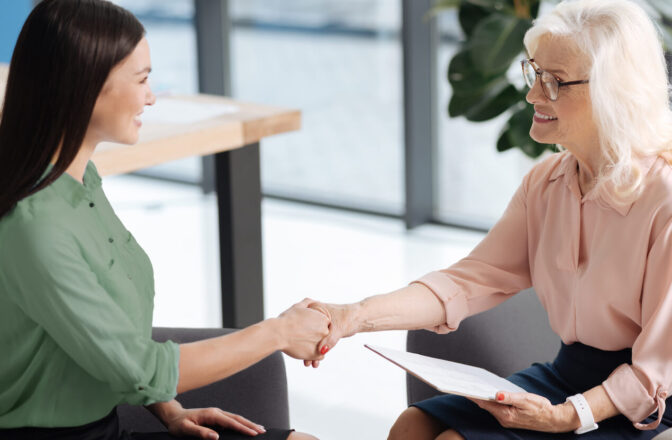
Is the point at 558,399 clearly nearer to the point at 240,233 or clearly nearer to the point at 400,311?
the point at 400,311

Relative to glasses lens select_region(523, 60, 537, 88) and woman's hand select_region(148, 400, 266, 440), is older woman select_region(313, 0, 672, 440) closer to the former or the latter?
glasses lens select_region(523, 60, 537, 88)

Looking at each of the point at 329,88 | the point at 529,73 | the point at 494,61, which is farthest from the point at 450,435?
the point at 329,88

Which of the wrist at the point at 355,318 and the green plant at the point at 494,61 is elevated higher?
the green plant at the point at 494,61

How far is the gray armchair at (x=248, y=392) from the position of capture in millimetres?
2314

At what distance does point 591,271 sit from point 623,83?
390 millimetres

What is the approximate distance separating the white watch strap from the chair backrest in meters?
0.49

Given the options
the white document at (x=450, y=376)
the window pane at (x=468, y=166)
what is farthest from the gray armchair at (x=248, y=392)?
the window pane at (x=468, y=166)

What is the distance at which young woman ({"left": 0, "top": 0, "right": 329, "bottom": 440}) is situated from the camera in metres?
1.62

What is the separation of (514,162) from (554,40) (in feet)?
10.4

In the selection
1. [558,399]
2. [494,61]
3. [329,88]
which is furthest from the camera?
[329,88]

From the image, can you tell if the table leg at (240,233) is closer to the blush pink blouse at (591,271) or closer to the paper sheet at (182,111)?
the paper sheet at (182,111)

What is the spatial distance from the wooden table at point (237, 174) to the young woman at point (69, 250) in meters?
1.17

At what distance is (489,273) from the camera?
2.34m

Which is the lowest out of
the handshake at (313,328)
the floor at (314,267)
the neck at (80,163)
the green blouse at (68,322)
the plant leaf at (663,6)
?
the floor at (314,267)
